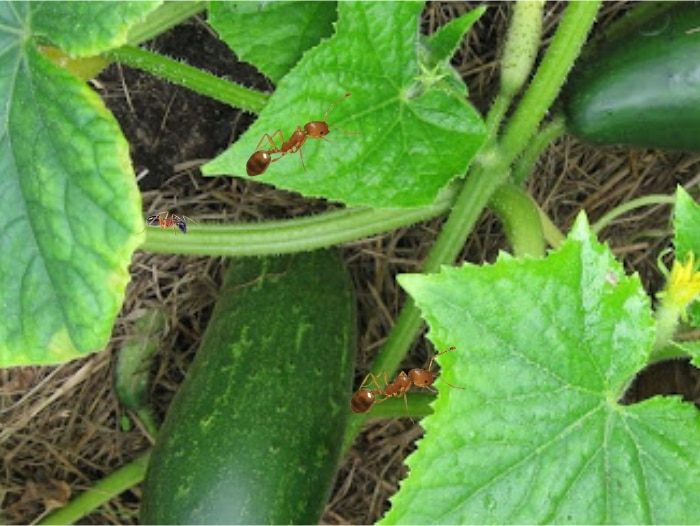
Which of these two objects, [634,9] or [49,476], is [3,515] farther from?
[634,9]

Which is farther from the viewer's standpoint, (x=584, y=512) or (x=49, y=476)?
(x=49, y=476)

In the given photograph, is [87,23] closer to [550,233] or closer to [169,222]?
[169,222]

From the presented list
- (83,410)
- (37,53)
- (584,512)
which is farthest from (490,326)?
(83,410)

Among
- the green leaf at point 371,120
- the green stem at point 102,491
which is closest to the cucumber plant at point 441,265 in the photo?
the green leaf at point 371,120

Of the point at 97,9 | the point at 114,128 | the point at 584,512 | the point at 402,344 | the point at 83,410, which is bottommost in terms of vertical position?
the point at 83,410

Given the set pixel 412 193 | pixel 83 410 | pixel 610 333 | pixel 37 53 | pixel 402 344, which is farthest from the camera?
pixel 83 410

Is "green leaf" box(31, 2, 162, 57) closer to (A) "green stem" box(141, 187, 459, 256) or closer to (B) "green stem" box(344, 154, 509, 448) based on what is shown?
(A) "green stem" box(141, 187, 459, 256)

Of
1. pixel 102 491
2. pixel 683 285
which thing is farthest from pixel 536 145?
pixel 102 491
